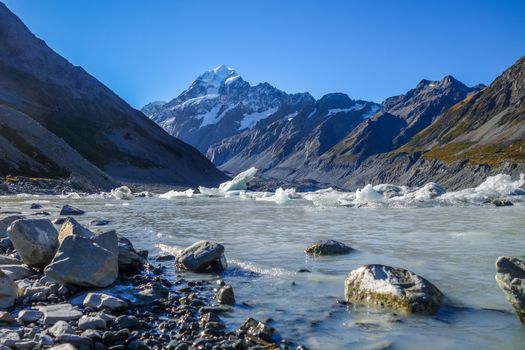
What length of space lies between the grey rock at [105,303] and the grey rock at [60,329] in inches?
46.9

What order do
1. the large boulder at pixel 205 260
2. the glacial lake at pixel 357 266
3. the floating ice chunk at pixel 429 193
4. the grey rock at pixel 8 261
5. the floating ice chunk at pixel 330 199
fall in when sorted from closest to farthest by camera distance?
the glacial lake at pixel 357 266 → the grey rock at pixel 8 261 → the large boulder at pixel 205 260 → the floating ice chunk at pixel 330 199 → the floating ice chunk at pixel 429 193

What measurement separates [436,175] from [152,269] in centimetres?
15542

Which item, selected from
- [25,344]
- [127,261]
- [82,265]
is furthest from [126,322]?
[127,261]

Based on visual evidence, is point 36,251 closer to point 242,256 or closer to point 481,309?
point 242,256

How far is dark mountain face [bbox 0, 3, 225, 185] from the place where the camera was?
146625 mm

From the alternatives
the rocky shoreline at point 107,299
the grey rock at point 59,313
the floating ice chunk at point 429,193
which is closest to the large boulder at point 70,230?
the rocky shoreline at point 107,299

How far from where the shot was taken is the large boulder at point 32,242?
11398mm

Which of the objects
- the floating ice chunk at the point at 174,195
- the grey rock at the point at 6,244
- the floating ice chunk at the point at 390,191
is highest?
the floating ice chunk at the point at 390,191

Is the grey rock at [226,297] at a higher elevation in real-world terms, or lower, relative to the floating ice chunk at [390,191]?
lower

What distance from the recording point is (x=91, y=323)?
24.6ft

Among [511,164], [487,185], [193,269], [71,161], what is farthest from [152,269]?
[511,164]

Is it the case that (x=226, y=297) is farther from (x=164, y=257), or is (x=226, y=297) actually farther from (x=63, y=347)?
(x=164, y=257)

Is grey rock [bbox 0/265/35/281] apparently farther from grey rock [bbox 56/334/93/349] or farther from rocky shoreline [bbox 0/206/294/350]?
grey rock [bbox 56/334/93/349]

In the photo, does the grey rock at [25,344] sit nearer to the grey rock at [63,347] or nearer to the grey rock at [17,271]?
the grey rock at [63,347]
